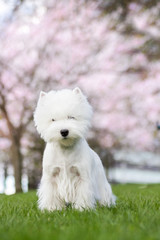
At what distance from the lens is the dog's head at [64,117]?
13.1 ft

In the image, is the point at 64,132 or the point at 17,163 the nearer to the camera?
the point at 64,132

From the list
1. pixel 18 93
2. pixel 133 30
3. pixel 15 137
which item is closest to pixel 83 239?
pixel 133 30

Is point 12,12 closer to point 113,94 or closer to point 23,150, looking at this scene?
point 113,94

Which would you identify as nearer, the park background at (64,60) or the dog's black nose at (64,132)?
the dog's black nose at (64,132)

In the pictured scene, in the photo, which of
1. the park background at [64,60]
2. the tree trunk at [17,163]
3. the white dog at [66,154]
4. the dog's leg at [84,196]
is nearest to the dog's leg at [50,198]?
the white dog at [66,154]

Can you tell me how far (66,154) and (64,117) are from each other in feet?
1.40

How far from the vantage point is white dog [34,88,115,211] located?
161 inches

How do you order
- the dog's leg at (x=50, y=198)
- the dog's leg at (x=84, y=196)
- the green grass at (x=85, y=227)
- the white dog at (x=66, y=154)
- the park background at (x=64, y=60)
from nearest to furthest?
the green grass at (x=85, y=227), the white dog at (x=66, y=154), the dog's leg at (x=84, y=196), the dog's leg at (x=50, y=198), the park background at (x=64, y=60)

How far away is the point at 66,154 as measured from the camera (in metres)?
4.27

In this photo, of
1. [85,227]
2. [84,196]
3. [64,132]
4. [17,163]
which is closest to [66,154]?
[64,132]

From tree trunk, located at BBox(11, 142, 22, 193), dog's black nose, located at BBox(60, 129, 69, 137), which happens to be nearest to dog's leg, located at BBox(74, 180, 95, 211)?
dog's black nose, located at BBox(60, 129, 69, 137)

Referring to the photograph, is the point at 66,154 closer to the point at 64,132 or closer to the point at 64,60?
the point at 64,132

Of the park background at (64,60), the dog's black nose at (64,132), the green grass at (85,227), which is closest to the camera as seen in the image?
the green grass at (85,227)

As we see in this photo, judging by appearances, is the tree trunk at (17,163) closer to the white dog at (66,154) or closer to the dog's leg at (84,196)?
the white dog at (66,154)
